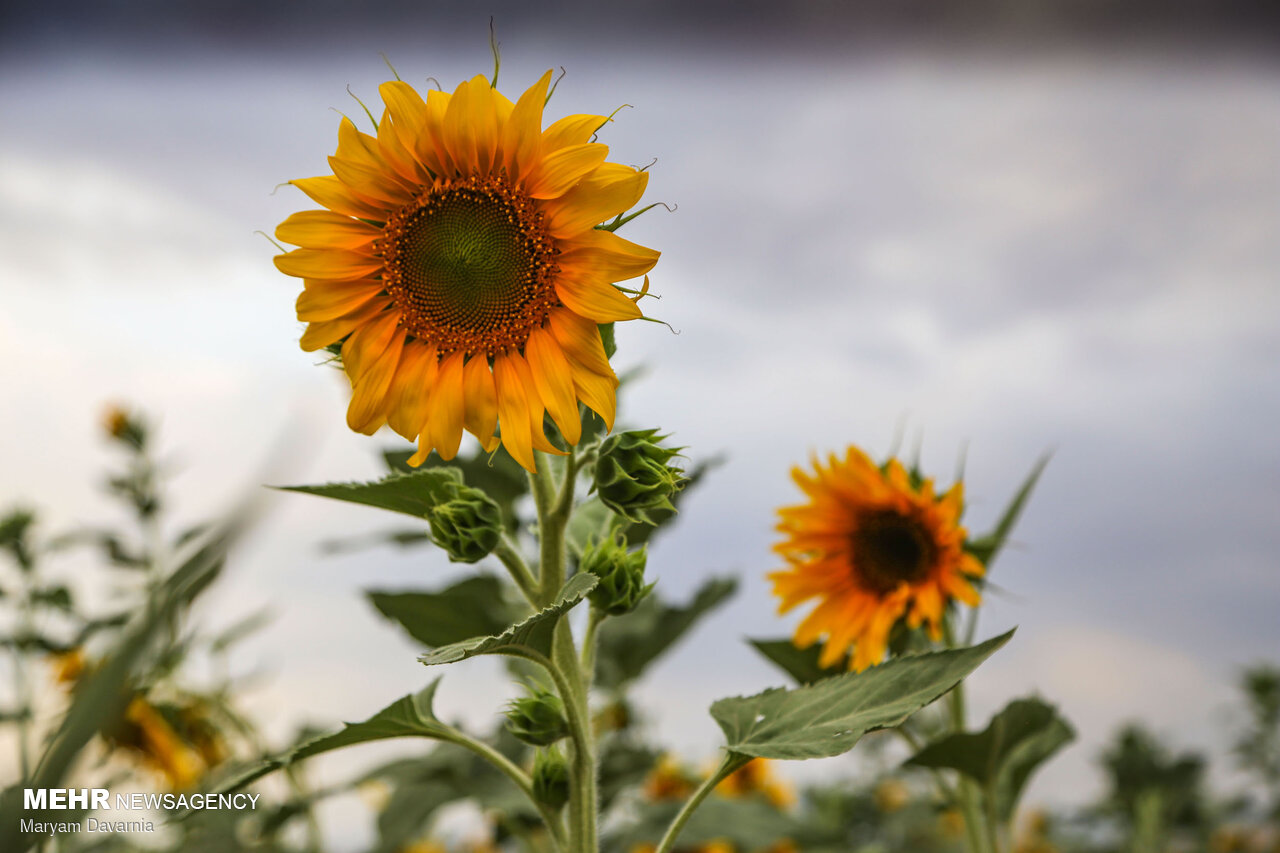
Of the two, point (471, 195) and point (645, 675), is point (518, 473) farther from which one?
point (645, 675)

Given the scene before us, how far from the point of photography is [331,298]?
945 mm

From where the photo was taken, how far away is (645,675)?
1676 millimetres

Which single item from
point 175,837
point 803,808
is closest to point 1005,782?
point 175,837

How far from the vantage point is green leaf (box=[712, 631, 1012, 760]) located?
0.83m

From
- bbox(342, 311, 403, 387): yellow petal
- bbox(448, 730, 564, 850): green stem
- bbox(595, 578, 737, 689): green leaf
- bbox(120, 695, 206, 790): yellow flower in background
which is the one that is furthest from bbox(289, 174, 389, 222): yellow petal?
bbox(120, 695, 206, 790): yellow flower in background

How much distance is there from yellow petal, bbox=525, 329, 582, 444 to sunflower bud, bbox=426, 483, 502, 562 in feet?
0.32

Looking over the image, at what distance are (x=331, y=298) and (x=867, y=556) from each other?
1.01m

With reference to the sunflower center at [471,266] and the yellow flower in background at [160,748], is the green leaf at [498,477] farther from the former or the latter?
the yellow flower in background at [160,748]

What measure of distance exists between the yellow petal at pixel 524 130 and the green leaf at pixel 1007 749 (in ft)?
2.74

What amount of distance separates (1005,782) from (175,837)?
145 cm

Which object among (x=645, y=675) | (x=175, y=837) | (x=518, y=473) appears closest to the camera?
(x=518, y=473)

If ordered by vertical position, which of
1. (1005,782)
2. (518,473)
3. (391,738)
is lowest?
(1005,782)

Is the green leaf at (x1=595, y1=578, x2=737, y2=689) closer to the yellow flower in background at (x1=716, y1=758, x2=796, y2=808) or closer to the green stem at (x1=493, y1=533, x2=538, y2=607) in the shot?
Result: the green stem at (x1=493, y1=533, x2=538, y2=607)

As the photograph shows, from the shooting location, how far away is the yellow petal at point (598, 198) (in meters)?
0.88
